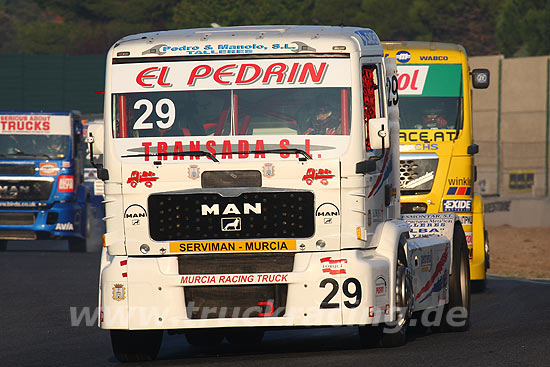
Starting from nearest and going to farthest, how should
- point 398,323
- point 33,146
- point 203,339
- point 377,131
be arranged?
point 377,131 < point 398,323 < point 203,339 < point 33,146

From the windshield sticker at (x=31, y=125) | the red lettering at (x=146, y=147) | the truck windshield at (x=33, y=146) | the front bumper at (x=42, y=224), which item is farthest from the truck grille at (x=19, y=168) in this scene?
the red lettering at (x=146, y=147)

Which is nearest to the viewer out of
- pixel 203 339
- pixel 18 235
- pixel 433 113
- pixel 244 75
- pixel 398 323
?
pixel 244 75

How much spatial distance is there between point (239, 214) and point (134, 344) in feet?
5.22

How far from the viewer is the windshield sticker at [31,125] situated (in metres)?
26.8

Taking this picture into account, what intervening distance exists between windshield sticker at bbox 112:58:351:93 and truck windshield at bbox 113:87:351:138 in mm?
61

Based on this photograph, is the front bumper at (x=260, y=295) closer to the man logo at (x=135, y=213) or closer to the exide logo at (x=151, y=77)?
the man logo at (x=135, y=213)

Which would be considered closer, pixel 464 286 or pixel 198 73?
pixel 198 73

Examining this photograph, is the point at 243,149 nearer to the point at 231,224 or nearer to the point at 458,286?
the point at 231,224

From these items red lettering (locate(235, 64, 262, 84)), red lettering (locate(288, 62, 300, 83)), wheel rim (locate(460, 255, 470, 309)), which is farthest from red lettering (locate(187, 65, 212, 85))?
wheel rim (locate(460, 255, 470, 309))

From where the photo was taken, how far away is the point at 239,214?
1044 centimetres

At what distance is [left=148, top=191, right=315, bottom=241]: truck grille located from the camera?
1040 cm

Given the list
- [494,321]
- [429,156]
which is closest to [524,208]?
[429,156]

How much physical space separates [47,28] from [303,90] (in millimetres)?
77693

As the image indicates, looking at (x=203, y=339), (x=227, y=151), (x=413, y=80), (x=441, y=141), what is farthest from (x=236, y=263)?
(x=413, y=80)
